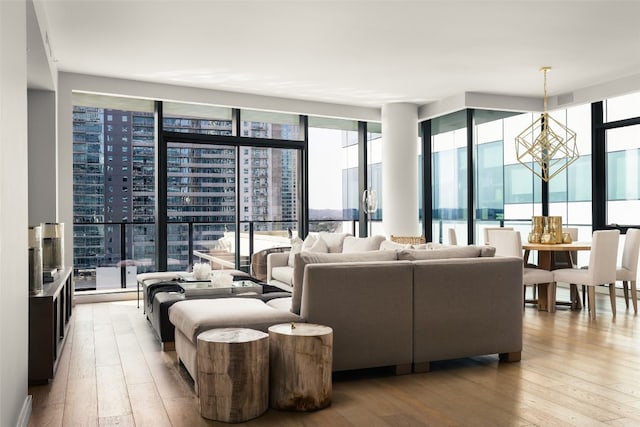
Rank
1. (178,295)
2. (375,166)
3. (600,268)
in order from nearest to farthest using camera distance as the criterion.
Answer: (178,295)
(600,268)
(375,166)

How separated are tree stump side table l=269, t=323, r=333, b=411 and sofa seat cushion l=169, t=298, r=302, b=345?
1.14ft

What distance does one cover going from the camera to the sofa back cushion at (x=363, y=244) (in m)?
5.44

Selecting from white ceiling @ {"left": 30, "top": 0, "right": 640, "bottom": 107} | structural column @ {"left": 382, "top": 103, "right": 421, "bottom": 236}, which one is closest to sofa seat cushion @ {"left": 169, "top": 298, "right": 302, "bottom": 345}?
white ceiling @ {"left": 30, "top": 0, "right": 640, "bottom": 107}

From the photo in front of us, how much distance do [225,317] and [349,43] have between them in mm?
3227

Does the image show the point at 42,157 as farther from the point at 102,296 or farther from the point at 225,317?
the point at 225,317

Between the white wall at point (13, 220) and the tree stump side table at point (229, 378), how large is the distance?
833 millimetres

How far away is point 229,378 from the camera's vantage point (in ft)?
8.94

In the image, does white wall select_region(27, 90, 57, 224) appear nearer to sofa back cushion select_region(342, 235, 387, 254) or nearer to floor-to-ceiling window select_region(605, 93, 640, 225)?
sofa back cushion select_region(342, 235, 387, 254)

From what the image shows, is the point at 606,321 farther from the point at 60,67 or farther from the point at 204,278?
the point at 60,67

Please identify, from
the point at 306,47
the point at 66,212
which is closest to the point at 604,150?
the point at 306,47

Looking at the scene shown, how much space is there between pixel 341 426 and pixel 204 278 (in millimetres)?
2927

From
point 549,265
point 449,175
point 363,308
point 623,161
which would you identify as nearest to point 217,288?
point 363,308

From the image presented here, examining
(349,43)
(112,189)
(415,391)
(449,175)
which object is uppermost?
(349,43)

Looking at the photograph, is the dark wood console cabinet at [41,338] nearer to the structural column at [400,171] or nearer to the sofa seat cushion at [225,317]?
the sofa seat cushion at [225,317]
